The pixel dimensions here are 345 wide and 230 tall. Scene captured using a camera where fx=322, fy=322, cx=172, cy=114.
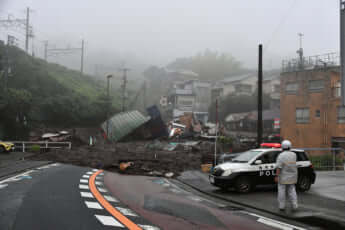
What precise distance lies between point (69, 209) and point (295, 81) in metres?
34.8

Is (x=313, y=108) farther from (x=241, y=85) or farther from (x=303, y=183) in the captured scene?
(x=241, y=85)

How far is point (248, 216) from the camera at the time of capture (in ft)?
24.5

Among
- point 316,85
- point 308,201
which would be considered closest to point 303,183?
point 308,201

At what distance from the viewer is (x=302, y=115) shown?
120ft

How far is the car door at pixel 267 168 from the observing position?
10.9 meters

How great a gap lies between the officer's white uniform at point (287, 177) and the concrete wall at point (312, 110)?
29.3 metres

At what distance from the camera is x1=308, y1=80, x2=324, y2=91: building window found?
116 feet

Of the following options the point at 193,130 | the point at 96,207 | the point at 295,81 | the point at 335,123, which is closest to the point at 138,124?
the point at 193,130

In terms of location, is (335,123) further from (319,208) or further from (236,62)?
(236,62)

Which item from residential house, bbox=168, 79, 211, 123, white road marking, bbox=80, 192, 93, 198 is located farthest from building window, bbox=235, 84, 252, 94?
white road marking, bbox=80, 192, 93, 198

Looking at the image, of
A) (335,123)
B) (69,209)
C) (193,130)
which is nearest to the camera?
(69,209)

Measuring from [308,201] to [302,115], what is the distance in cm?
2969

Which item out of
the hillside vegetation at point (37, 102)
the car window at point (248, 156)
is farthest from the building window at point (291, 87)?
the hillside vegetation at point (37, 102)

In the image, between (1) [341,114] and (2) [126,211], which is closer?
(2) [126,211]
